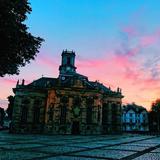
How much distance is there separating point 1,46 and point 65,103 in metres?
40.7

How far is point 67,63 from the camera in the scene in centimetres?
6781

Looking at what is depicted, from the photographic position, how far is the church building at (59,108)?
5438cm

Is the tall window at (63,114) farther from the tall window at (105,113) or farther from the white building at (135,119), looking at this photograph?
the white building at (135,119)

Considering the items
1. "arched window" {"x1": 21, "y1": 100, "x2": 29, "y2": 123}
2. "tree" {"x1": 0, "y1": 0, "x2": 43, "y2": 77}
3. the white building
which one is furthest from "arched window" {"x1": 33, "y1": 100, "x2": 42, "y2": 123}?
the white building

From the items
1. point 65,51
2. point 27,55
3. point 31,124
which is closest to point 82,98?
point 31,124

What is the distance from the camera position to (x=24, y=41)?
55.2 feet

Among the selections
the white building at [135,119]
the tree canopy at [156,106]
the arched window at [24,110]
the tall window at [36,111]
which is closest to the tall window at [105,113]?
the tall window at [36,111]

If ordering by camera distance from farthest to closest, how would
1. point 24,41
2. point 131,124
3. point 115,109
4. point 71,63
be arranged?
point 131,124 → point 71,63 → point 115,109 → point 24,41

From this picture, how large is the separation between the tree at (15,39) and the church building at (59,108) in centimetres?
3676

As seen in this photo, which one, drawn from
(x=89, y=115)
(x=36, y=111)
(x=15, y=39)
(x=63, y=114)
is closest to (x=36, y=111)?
(x=36, y=111)

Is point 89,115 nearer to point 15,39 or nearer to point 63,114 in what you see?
point 63,114

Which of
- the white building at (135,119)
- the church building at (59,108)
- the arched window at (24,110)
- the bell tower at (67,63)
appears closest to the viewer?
the church building at (59,108)

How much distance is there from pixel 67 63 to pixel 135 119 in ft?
165

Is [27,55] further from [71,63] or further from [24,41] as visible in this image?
[71,63]
